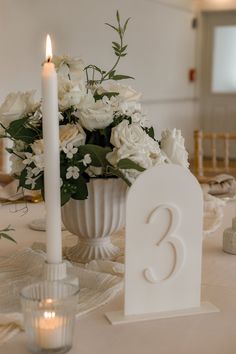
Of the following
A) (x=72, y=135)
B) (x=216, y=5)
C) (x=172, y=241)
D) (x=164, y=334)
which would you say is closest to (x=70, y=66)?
(x=72, y=135)

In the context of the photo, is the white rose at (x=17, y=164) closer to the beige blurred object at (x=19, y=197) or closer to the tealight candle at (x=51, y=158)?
the tealight candle at (x=51, y=158)

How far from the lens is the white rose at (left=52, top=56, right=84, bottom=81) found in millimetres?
1195

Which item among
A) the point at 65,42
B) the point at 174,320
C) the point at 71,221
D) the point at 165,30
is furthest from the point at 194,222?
the point at 165,30

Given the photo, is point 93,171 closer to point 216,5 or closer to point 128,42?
point 128,42

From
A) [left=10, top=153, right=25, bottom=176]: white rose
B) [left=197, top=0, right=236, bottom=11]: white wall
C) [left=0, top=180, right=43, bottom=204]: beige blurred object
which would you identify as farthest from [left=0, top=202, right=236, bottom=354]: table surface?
[left=197, top=0, right=236, bottom=11]: white wall

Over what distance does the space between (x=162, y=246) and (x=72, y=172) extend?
0.23 meters

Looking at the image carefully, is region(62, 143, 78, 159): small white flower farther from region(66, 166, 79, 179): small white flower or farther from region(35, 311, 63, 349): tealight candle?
region(35, 311, 63, 349): tealight candle

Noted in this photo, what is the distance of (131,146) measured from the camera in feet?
3.44

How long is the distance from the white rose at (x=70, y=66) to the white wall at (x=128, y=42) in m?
2.87

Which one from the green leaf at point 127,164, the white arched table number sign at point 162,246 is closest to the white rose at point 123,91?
the green leaf at point 127,164

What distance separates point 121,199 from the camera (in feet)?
3.83

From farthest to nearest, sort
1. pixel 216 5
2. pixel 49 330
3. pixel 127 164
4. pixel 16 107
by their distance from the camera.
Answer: pixel 216 5, pixel 16 107, pixel 127 164, pixel 49 330

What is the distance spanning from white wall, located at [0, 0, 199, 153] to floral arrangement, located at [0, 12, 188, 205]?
2909 millimetres

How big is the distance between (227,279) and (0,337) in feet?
1.62
